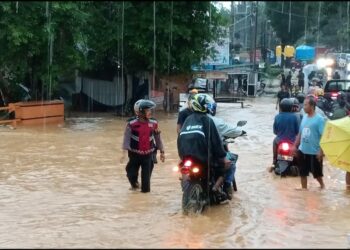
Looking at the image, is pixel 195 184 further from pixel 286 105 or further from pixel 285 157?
pixel 286 105

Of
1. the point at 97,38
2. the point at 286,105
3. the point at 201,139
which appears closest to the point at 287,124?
the point at 286,105

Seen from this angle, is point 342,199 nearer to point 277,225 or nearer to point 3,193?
point 277,225

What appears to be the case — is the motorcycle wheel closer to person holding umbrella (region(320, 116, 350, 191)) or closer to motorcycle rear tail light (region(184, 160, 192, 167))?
motorcycle rear tail light (region(184, 160, 192, 167))

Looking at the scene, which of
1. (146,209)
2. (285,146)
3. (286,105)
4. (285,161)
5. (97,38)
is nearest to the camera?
(146,209)

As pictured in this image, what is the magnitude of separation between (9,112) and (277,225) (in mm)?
15882

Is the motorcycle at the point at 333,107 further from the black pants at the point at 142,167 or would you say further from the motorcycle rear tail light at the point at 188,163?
the motorcycle rear tail light at the point at 188,163

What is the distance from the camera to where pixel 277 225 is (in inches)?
289

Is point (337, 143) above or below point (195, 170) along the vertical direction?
above

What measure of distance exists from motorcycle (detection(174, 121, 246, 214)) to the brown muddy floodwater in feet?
0.48

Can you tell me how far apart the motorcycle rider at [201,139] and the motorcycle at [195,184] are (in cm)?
8

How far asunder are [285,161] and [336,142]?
1681 mm

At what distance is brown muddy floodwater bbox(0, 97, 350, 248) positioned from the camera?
6.79 meters

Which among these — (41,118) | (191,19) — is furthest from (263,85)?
(41,118)

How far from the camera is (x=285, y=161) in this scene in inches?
421
